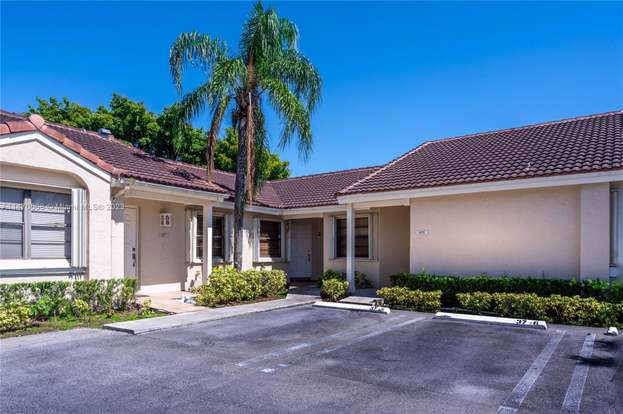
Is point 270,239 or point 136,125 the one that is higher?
point 136,125

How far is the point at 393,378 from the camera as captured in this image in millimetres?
6289

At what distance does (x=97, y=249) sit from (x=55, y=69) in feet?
33.6

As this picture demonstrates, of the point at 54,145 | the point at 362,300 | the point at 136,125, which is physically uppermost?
the point at 136,125

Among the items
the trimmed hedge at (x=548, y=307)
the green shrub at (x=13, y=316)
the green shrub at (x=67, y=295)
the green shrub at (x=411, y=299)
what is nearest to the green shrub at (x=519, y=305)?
→ the trimmed hedge at (x=548, y=307)

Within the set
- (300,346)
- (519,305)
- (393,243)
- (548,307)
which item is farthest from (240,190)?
(548,307)

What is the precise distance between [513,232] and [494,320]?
9.42 ft

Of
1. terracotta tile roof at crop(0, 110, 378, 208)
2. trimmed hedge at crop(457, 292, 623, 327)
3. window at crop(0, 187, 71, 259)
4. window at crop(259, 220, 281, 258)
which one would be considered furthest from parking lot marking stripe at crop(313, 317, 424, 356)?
window at crop(259, 220, 281, 258)

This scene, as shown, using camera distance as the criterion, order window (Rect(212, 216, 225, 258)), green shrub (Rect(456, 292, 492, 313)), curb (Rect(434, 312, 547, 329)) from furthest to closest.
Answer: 1. window (Rect(212, 216, 225, 258))
2. green shrub (Rect(456, 292, 492, 313))
3. curb (Rect(434, 312, 547, 329))

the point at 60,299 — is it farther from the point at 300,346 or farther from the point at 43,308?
the point at 300,346

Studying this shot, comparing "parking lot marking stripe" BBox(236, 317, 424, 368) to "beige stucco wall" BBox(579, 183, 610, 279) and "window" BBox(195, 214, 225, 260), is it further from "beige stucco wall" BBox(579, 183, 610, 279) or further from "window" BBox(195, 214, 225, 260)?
"window" BBox(195, 214, 225, 260)

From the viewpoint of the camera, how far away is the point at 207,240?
1470cm

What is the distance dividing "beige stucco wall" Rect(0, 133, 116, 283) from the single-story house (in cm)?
2

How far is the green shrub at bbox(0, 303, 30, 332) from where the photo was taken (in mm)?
8758

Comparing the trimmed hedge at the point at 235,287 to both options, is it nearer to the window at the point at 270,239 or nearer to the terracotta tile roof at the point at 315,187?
the window at the point at 270,239
